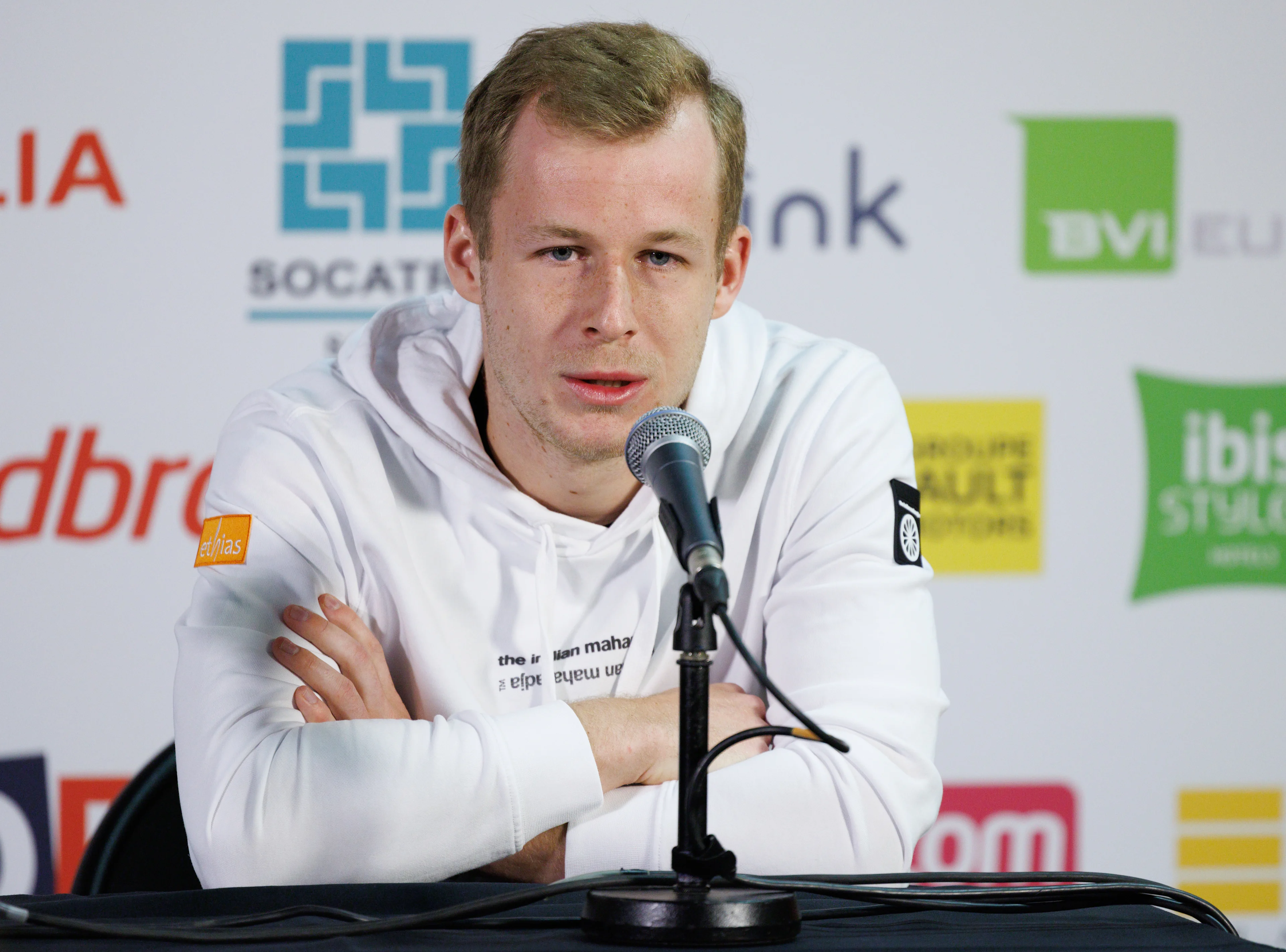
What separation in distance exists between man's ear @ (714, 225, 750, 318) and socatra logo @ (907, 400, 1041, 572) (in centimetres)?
118

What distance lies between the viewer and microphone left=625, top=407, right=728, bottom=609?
0.87 m

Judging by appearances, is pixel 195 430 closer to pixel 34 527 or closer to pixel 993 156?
pixel 34 527

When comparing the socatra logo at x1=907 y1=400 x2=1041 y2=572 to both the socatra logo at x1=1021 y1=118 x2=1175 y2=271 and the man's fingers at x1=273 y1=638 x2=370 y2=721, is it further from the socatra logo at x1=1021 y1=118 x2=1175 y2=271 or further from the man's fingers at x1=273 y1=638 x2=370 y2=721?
the man's fingers at x1=273 y1=638 x2=370 y2=721

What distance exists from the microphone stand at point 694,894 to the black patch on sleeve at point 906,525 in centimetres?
80

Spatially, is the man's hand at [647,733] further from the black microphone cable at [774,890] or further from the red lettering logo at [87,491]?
the red lettering logo at [87,491]

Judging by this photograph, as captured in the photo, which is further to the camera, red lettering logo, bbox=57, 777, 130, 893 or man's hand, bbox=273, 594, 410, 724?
red lettering logo, bbox=57, 777, 130, 893

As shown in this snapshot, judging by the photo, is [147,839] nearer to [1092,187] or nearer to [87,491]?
[87,491]

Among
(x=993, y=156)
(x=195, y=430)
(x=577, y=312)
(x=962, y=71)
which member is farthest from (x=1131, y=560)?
(x=195, y=430)

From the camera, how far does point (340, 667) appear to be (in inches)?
60.2

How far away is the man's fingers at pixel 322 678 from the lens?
148cm

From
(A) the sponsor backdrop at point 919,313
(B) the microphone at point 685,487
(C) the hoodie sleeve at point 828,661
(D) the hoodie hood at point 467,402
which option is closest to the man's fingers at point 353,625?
(D) the hoodie hood at point 467,402

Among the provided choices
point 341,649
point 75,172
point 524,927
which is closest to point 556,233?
point 341,649

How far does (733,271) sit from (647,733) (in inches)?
27.0

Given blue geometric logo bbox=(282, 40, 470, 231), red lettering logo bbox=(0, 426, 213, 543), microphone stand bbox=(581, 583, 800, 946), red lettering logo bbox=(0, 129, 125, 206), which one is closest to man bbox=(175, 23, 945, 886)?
microphone stand bbox=(581, 583, 800, 946)
